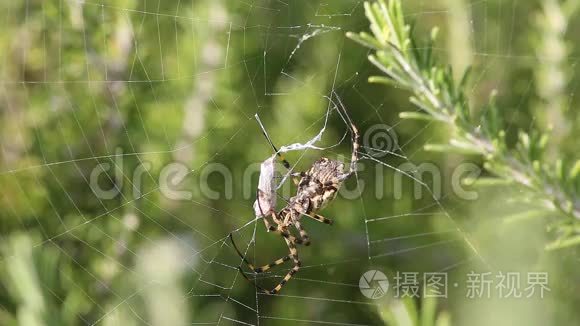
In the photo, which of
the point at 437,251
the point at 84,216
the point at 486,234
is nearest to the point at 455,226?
the point at 437,251

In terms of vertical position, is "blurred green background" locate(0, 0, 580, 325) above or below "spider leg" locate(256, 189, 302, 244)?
above

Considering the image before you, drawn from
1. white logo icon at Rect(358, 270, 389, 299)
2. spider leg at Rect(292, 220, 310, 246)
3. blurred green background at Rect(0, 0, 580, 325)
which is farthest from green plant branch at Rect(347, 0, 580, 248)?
spider leg at Rect(292, 220, 310, 246)

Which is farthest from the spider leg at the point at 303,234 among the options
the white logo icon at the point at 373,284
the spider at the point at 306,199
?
the white logo icon at the point at 373,284

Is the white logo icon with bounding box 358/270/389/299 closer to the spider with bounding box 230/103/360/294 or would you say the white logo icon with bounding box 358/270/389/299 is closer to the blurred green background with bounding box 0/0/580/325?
the blurred green background with bounding box 0/0/580/325

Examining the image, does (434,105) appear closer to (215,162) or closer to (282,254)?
(215,162)

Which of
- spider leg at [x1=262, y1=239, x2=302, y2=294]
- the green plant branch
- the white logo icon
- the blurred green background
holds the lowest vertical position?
A: spider leg at [x1=262, y1=239, x2=302, y2=294]

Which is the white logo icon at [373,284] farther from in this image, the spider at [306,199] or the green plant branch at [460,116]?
the green plant branch at [460,116]
